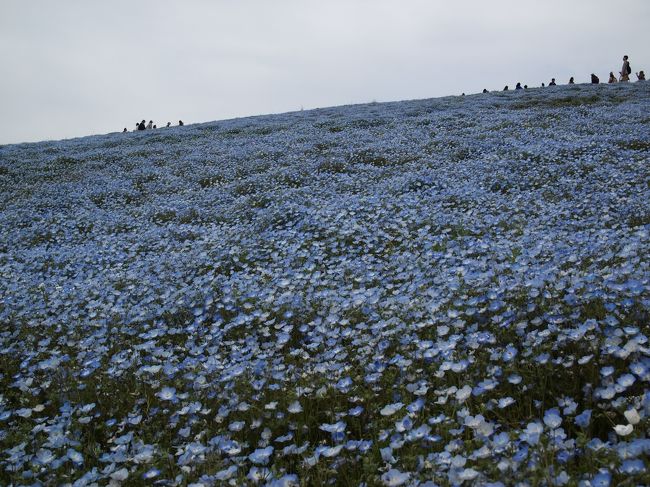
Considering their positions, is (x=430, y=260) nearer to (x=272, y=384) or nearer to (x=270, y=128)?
(x=272, y=384)

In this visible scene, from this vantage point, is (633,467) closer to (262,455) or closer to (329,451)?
(329,451)

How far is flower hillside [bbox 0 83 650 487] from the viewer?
2.80m

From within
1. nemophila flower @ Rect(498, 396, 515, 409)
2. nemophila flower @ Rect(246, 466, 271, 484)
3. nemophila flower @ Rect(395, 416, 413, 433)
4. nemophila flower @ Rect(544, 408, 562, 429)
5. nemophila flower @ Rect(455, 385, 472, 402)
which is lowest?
nemophila flower @ Rect(246, 466, 271, 484)

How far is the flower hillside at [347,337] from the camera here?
9.20 feet

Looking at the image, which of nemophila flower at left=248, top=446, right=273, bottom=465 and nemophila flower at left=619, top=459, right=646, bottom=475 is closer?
nemophila flower at left=619, top=459, right=646, bottom=475

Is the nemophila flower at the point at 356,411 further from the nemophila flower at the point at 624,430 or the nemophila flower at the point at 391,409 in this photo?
the nemophila flower at the point at 624,430

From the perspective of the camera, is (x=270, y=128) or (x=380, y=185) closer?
(x=380, y=185)

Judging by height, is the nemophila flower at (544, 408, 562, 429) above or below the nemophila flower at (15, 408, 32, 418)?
above

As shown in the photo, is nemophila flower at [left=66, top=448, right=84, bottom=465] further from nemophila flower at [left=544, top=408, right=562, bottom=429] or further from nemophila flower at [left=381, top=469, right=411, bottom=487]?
nemophila flower at [left=544, top=408, right=562, bottom=429]

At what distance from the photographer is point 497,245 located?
19.2 feet

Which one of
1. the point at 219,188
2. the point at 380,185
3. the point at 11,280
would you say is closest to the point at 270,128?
the point at 219,188

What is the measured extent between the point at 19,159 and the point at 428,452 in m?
24.0

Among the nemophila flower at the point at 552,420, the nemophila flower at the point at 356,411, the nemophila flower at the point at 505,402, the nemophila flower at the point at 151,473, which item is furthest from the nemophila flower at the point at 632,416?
the nemophila flower at the point at 151,473

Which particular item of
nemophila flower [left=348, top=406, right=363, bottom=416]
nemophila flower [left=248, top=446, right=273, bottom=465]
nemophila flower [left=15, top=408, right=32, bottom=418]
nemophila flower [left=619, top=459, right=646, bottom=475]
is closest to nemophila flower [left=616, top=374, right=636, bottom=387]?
nemophila flower [left=619, top=459, right=646, bottom=475]
